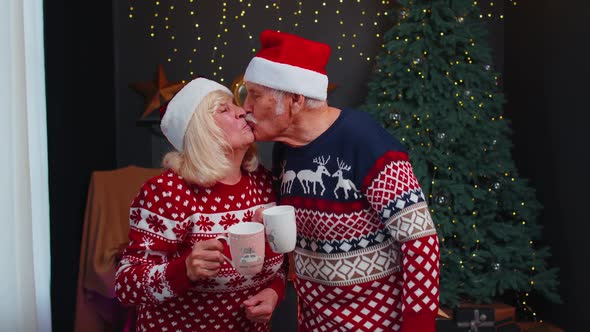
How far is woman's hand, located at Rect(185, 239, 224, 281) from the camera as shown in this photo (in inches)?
54.1

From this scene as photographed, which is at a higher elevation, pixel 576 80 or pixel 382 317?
pixel 576 80

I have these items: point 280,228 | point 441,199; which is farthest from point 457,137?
point 280,228

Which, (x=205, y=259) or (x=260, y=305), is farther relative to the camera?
(x=260, y=305)

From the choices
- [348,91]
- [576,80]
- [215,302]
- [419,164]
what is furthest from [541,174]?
[215,302]

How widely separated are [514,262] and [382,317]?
2.33 metres

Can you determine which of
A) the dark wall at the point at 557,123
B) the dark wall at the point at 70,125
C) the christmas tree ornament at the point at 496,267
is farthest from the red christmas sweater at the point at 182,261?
the dark wall at the point at 557,123

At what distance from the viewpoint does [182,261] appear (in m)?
1.42

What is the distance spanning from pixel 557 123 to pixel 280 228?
3.04 meters

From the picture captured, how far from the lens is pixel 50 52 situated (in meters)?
2.80

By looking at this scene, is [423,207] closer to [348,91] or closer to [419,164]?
[419,164]

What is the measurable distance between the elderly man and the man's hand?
0.13m

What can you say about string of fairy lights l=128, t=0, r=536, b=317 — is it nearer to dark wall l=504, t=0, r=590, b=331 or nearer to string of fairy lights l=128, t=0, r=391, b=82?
string of fairy lights l=128, t=0, r=391, b=82

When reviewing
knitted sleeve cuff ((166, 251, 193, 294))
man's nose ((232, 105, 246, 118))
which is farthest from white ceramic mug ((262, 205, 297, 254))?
man's nose ((232, 105, 246, 118))

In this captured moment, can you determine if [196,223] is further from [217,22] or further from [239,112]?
[217,22]
